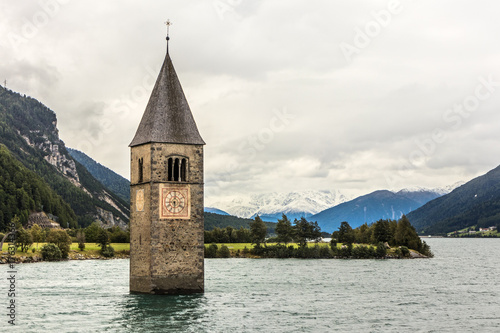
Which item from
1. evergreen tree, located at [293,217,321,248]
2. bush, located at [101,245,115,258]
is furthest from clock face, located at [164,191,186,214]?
evergreen tree, located at [293,217,321,248]

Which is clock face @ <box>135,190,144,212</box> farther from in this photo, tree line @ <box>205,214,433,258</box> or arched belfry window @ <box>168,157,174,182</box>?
tree line @ <box>205,214,433,258</box>

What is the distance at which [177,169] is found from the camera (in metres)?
51.2

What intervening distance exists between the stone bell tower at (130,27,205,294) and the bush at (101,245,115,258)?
106 metres

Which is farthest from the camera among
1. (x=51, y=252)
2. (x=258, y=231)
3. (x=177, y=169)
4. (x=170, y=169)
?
(x=258, y=231)

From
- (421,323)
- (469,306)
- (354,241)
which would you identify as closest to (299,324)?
(421,323)

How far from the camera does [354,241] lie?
188 meters

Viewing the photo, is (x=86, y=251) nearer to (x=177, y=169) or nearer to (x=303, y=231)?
(x=303, y=231)

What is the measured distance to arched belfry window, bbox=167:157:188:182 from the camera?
5084 cm

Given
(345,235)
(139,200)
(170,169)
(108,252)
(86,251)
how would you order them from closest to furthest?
1. (170,169)
2. (139,200)
3. (108,252)
4. (86,251)
5. (345,235)

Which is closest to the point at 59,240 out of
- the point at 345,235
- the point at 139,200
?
the point at 345,235

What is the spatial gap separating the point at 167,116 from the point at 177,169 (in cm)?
455

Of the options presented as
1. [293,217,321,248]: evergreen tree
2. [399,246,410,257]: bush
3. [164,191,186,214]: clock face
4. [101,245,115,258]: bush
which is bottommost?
[399,246,410,257]: bush

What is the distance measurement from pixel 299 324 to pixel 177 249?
12130mm

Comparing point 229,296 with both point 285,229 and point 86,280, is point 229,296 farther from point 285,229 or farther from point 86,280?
point 285,229
